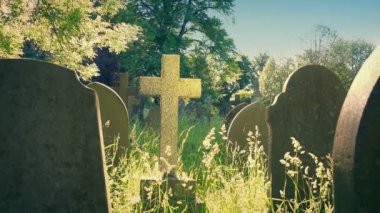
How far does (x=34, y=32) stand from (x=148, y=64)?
15.3 metres

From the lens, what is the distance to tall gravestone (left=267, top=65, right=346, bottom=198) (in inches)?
180

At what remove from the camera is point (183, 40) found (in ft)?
84.0

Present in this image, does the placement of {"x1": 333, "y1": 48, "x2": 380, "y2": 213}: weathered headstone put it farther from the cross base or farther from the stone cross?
the stone cross

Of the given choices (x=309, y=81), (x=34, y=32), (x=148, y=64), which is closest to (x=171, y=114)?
(x=309, y=81)

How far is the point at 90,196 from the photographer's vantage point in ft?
8.84

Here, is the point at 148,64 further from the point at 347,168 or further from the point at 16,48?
the point at 347,168

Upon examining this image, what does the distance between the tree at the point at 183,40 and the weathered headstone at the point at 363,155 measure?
70.6 ft

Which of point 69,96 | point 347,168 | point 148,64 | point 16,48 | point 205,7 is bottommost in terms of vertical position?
point 347,168

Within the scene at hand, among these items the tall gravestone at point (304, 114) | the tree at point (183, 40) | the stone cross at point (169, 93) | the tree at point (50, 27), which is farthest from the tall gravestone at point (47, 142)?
the tree at point (183, 40)

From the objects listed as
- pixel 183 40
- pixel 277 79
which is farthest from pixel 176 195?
pixel 277 79

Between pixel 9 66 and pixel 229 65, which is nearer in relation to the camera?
pixel 9 66

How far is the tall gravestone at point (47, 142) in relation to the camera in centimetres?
262

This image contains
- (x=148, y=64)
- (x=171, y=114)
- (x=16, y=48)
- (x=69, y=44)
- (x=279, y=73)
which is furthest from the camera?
(x=279, y=73)

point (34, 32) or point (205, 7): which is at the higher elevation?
point (205, 7)
